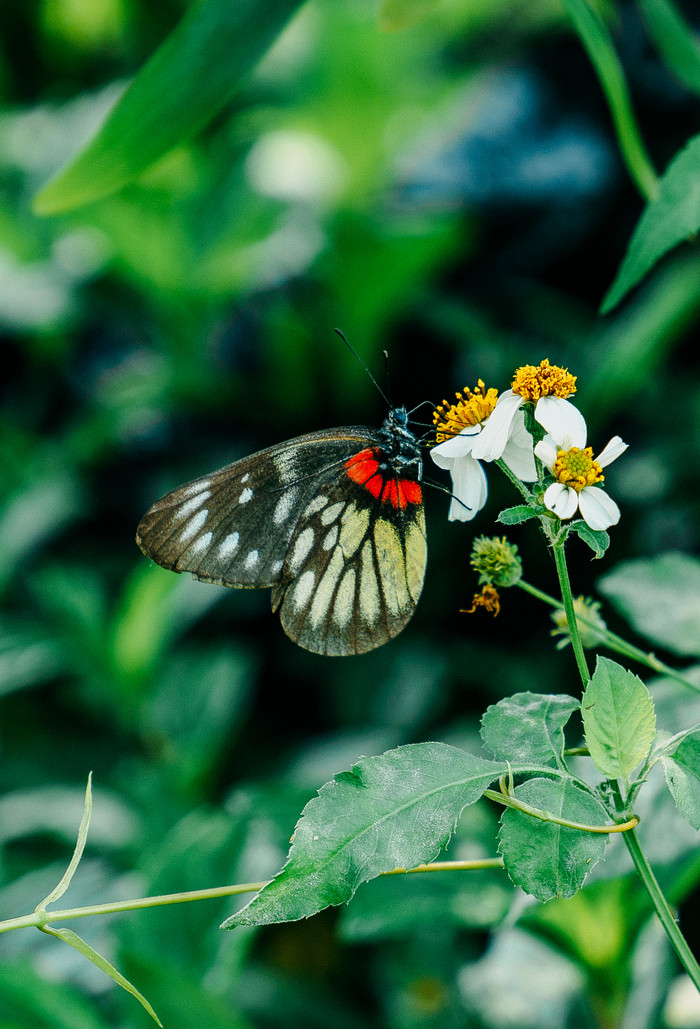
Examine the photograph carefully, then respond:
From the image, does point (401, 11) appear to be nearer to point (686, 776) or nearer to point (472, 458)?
point (472, 458)

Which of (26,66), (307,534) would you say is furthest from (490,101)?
(307,534)

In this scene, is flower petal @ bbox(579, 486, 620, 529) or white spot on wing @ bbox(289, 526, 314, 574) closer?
flower petal @ bbox(579, 486, 620, 529)

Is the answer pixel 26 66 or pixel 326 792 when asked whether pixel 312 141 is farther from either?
pixel 326 792

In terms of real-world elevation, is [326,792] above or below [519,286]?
above

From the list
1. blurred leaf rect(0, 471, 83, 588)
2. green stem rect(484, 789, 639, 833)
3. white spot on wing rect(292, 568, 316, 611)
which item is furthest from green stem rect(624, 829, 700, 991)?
blurred leaf rect(0, 471, 83, 588)

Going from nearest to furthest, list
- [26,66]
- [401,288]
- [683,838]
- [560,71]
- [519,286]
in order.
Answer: [683,838], [401,288], [519,286], [560,71], [26,66]

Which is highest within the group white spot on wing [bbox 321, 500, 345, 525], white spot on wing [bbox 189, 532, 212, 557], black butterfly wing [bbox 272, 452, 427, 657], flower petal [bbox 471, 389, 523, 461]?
flower petal [bbox 471, 389, 523, 461]

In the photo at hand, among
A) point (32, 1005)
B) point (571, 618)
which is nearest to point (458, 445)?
point (571, 618)

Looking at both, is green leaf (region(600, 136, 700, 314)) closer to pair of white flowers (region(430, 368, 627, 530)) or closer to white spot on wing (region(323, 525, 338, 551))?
pair of white flowers (region(430, 368, 627, 530))
